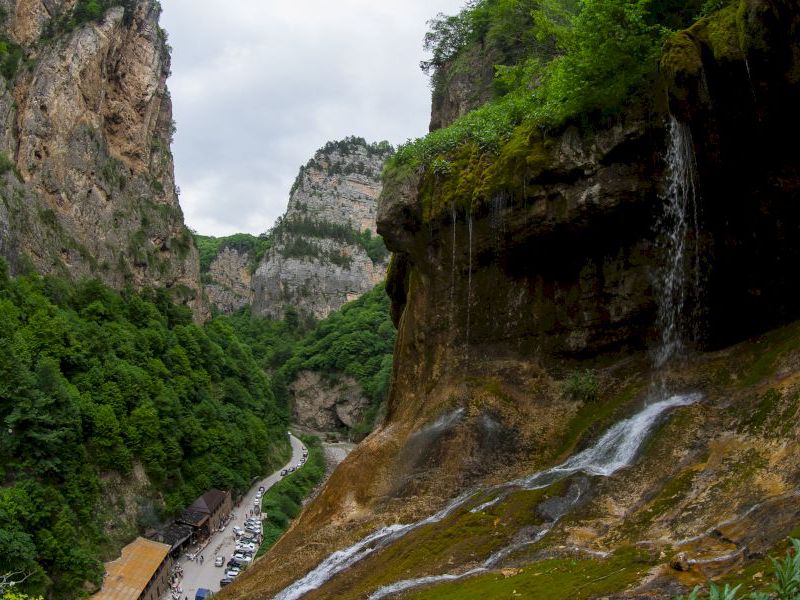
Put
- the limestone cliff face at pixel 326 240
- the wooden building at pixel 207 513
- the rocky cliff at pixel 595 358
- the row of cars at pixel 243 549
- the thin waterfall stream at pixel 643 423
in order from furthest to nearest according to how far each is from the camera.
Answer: the limestone cliff face at pixel 326 240
the wooden building at pixel 207 513
the row of cars at pixel 243 549
the thin waterfall stream at pixel 643 423
the rocky cliff at pixel 595 358

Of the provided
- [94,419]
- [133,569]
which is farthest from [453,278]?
[94,419]

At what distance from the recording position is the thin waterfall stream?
1185cm

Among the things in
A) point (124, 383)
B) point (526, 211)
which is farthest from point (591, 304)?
point (124, 383)

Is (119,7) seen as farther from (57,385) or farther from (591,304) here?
(591,304)

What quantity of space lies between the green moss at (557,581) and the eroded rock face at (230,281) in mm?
140919

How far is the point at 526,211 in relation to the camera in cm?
1728

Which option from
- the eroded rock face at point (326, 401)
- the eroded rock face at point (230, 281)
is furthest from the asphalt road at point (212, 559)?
the eroded rock face at point (230, 281)

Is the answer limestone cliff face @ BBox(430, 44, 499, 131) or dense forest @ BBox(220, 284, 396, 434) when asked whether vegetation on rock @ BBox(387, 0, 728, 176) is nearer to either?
limestone cliff face @ BBox(430, 44, 499, 131)

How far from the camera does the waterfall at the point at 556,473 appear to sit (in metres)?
12.1

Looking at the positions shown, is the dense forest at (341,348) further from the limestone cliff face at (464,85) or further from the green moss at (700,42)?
the green moss at (700,42)

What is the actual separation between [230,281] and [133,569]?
12431 cm

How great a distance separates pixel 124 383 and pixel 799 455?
41575mm

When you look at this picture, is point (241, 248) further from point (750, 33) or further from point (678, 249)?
point (750, 33)

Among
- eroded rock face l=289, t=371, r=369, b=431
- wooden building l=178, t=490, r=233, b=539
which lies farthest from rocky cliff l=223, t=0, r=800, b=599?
eroded rock face l=289, t=371, r=369, b=431
